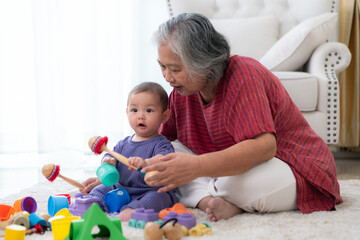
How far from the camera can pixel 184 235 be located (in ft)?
3.27

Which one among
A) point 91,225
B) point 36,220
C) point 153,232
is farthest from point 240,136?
point 36,220

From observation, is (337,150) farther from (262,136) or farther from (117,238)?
(117,238)

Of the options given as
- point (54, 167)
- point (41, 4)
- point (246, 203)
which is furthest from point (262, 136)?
point (41, 4)

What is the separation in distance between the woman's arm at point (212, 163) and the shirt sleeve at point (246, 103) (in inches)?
1.2

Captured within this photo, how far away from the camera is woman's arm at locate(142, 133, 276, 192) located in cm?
96

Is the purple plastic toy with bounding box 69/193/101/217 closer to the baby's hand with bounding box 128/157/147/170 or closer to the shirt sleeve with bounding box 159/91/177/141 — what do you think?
the baby's hand with bounding box 128/157/147/170

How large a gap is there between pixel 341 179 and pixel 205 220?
0.99 meters

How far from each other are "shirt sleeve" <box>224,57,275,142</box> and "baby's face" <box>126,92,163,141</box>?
0.28 meters

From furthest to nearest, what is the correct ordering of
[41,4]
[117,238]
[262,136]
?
[41,4] < [262,136] < [117,238]

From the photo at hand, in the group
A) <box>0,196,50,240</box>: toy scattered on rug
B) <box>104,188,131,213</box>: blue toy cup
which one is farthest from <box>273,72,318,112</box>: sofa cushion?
<box>0,196,50,240</box>: toy scattered on rug

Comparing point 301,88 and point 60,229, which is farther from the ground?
point 301,88

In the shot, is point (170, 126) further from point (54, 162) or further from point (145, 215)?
point (54, 162)

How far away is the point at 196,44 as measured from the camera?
1125 mm

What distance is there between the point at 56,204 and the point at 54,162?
4.62 ft
